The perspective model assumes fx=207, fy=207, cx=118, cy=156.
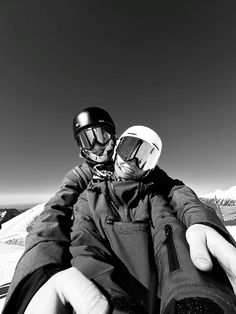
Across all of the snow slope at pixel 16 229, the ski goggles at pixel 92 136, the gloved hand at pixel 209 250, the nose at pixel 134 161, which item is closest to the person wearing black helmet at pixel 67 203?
the ski goggles at pixel 92 136

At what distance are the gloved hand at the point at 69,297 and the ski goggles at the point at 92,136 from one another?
65.9 inches

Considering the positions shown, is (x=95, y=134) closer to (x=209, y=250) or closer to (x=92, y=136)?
(x=92, y=136)

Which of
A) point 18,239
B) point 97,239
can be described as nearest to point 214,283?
point 97,239

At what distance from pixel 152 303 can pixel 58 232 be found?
63cm

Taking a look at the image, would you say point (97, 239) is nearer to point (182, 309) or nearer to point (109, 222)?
point (109, 222)

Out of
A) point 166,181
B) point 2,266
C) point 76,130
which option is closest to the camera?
point 166,181

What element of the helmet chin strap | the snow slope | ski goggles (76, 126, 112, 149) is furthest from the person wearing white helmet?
the snow slope

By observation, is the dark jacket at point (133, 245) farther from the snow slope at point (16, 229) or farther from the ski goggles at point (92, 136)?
the snow slope at point (16, 229)

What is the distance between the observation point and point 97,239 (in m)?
1.20

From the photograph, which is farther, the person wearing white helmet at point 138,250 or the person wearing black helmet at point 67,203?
the person wearing black helmet at point 67,203

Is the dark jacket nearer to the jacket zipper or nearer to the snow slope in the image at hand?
the jacket zipper

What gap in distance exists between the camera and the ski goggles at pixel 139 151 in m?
1.86

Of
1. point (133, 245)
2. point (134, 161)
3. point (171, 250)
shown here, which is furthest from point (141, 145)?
point (171, 250)

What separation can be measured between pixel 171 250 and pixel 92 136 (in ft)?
5.61
